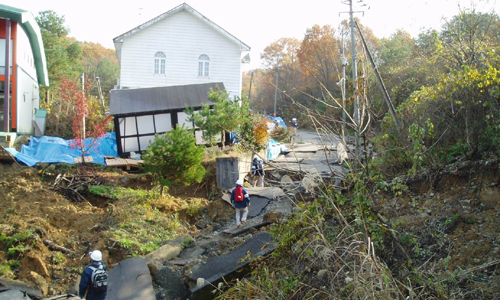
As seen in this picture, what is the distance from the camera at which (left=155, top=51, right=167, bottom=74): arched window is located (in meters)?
24.6

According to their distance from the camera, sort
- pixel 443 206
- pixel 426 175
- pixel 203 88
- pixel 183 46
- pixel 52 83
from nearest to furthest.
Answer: pixel 443 206 → pixel 426 175 → pixel 203 88 → pixel 183 46 → pixel 52 83

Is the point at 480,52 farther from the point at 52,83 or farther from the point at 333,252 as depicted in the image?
the point at 52,83

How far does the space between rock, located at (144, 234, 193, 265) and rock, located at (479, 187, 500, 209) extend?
7053mm

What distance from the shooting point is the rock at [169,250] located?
32.5ft

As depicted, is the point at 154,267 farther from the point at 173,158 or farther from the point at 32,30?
the point at 32,30

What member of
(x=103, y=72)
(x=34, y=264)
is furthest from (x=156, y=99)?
(x=103, y=72)

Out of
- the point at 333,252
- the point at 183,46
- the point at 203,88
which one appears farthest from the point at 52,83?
the point at 333,252

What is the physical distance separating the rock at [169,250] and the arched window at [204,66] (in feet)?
50.6

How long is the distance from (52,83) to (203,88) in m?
15.3

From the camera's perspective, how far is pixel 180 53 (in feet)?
81.5

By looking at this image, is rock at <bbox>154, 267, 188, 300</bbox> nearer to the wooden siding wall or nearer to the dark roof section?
the dark roof section

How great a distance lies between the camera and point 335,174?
6434 mm

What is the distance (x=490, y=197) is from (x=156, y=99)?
53.9 feet

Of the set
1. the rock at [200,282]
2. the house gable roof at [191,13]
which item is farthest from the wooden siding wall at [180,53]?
the rock at [200,282]
